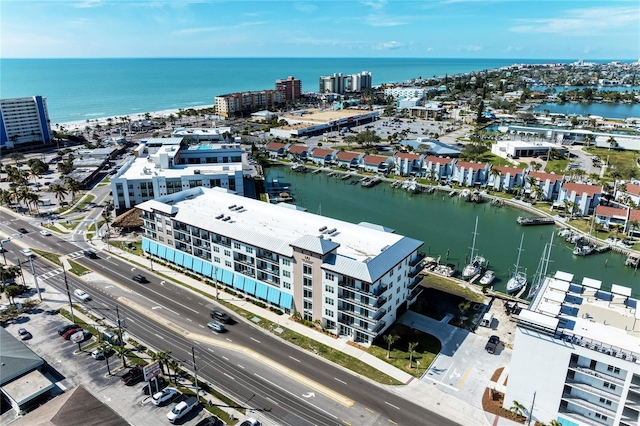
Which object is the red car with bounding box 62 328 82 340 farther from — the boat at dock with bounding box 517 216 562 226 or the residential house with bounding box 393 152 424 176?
the residential house with bounding box 393 152 424 176

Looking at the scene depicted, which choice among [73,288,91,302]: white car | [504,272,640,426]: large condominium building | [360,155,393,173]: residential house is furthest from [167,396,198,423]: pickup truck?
[360,155,393,173]: residential house

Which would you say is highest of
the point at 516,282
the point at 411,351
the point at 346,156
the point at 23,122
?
the point at 23,122

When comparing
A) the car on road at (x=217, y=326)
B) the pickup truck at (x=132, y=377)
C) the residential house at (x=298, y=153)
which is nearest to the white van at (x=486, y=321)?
the car on road at (x=217, y=326)

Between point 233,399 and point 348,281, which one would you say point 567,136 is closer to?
point 348,281

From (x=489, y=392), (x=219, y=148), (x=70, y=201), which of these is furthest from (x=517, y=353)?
(x=70, y=201)

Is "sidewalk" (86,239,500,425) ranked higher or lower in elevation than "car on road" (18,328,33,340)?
lower

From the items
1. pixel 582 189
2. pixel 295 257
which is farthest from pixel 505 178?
pixel 295 257

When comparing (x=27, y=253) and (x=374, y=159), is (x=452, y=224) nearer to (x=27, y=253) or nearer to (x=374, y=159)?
(x=374, y=159)
